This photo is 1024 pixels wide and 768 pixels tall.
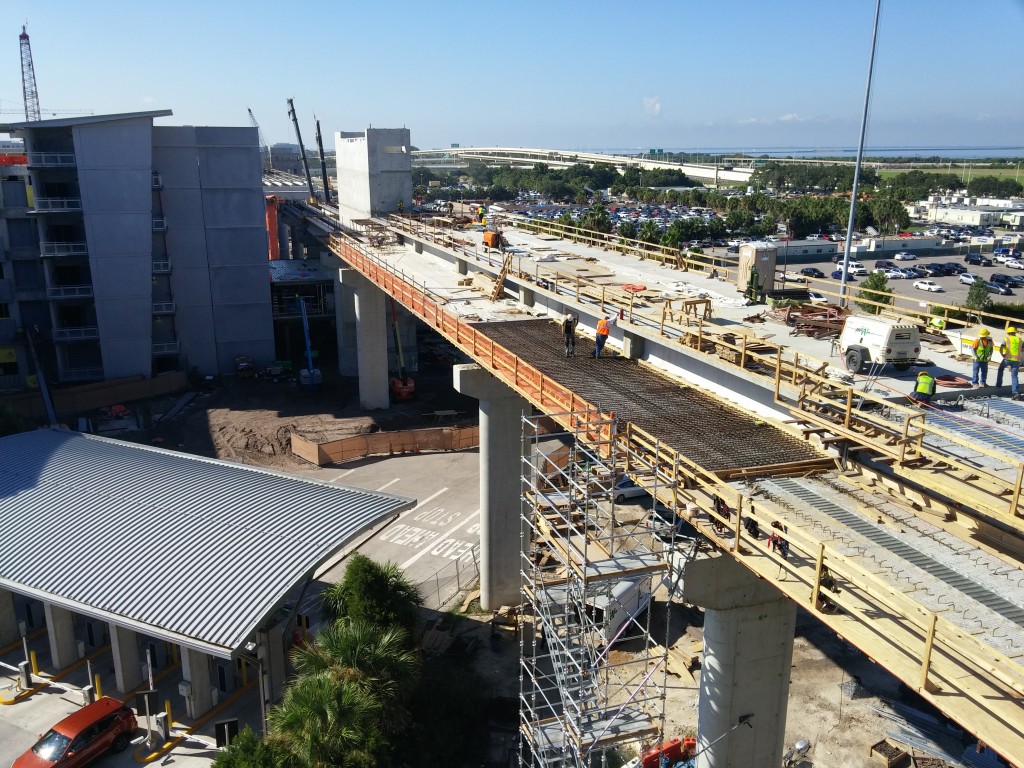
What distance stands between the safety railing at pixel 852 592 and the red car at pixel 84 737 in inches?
503

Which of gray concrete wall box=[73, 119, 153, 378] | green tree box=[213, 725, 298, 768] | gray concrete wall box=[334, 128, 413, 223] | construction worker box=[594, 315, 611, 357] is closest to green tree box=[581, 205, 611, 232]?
gray concrete wall box=[334, 128, 413, 223]

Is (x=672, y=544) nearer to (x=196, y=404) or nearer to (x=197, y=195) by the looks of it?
(x=196, y=404)

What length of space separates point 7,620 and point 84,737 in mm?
7405

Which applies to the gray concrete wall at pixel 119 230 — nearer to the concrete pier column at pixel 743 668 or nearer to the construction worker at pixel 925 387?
the concrete pier column at pixel 743 668

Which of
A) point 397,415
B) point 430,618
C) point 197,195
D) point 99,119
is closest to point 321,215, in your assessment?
point 197,195

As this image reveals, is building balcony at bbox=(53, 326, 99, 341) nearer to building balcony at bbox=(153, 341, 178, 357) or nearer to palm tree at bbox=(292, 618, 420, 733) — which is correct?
building balcony at bbox=(153, 341, 178, 357)

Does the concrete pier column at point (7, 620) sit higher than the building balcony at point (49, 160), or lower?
lower

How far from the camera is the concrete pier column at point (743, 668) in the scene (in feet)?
53.6

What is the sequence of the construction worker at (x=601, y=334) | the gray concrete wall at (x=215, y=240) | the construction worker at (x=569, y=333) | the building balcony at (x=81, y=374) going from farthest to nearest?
the gray concrete wall at (x=215, y=240) < the building balcony at (x=81, y=374) < the construction worker at (x=569, y=333) < the construction worker at (x=601, y=334)

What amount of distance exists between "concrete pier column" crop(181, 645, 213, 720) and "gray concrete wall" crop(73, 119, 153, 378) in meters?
33.9

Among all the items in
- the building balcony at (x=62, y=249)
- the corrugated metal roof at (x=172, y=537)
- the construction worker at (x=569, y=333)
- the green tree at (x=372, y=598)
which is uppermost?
the construction worker at (x=569, y=333)

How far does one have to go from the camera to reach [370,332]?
159 ft

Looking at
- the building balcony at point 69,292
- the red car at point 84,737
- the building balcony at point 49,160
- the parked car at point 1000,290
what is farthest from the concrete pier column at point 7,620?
the parked car at point 1000,290

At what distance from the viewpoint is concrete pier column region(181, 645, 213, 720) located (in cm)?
2167
